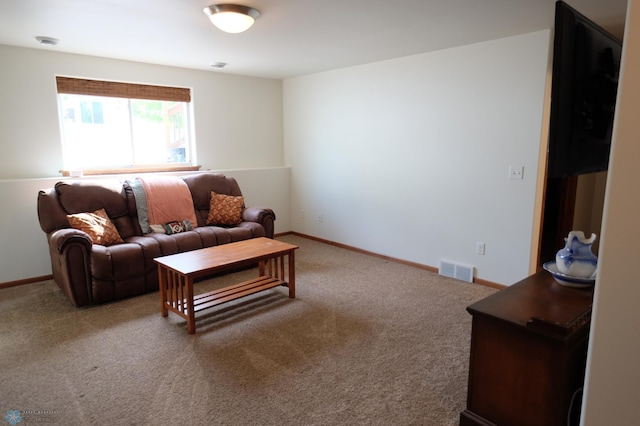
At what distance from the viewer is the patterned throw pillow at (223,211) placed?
4.53 metres

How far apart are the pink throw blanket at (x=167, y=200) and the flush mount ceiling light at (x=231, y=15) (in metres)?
2.10

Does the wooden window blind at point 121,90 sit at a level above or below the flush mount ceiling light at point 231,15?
below

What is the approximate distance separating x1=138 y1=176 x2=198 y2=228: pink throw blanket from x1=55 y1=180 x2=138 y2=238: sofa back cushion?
0.77 ft

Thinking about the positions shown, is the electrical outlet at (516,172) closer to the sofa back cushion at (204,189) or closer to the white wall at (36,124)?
the sofa back cushion at (204,189)

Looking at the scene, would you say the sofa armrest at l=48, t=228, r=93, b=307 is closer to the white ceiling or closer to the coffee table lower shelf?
the coffee table lower shelf

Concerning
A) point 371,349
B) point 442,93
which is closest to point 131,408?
point 371,349

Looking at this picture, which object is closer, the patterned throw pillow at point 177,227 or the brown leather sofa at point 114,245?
the brown leather sofa at point 114,245

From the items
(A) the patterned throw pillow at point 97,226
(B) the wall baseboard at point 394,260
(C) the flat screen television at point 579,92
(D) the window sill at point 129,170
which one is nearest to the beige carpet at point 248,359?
(B) the wall baseboard at point 394,260

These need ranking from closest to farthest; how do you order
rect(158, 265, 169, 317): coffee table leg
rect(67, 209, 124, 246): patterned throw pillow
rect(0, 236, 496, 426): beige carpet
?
rect(0, 236, 496, 426): beige carpet < rect(158, 265, 169, 317): coffee table leg < rect(67, 209, 124, 246): patterned throw pillow

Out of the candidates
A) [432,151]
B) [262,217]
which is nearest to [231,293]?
[262,217]

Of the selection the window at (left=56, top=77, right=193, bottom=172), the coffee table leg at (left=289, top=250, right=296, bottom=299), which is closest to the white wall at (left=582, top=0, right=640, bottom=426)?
the coffee table leg at (left=289, top=250, right=296, bottom=299)

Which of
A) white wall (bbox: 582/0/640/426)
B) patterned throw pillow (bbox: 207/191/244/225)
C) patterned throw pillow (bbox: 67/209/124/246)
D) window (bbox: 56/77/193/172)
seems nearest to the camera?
white wall (bbox: 582/0/640/426)

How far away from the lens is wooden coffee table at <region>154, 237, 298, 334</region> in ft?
9.47

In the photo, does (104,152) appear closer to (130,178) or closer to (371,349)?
(130,178)
